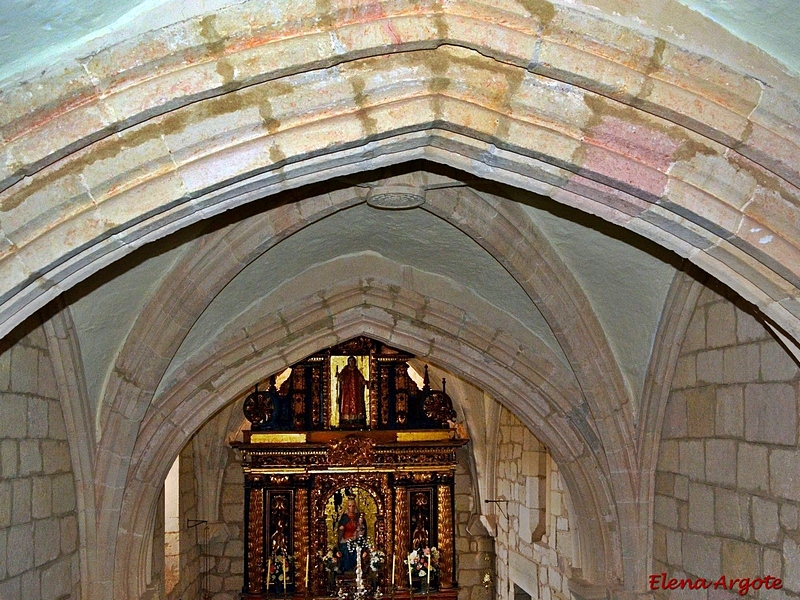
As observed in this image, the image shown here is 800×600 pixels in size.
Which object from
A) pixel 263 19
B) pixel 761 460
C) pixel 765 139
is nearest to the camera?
pixel 263 19

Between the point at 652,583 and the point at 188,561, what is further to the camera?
the point at 188,561

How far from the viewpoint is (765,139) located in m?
2.60

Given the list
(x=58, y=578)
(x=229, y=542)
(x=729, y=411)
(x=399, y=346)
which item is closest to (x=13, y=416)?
(x=58, y=578)

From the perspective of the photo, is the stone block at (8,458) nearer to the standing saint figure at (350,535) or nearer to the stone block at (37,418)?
the stone block at (37,418)

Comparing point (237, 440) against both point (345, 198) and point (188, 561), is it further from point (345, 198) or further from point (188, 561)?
point (345, 198)

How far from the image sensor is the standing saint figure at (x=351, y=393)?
9.54m

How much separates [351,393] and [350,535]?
4.73 feet

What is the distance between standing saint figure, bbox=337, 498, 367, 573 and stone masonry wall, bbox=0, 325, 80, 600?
16.4 ft

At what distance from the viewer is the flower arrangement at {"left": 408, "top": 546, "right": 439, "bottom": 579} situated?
9500mm

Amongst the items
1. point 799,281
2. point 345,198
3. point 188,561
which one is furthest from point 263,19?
point 188,561

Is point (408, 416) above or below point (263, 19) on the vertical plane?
below

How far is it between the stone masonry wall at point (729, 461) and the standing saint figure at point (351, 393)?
4.76 m

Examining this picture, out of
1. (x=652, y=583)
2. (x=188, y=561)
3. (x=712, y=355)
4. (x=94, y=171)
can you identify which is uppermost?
(x=94, y=171)

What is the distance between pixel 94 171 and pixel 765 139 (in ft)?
5.69
